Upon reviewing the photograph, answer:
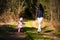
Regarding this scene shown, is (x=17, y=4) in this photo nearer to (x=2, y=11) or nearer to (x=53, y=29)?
(x=2, y=11)

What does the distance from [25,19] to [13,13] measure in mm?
1845

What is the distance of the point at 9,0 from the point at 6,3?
16.6 inches

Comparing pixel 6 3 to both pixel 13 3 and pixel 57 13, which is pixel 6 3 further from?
pixel 57 13

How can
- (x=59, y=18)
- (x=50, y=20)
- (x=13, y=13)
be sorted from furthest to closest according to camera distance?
(x=13, y=13)
(x=50, y=20)
(x=59, y=18)

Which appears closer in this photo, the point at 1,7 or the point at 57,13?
the point at 57,13

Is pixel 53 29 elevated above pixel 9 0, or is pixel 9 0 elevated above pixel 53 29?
pixel 9 0

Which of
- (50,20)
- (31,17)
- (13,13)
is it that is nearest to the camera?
(50,20)

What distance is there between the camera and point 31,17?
28.6 meters

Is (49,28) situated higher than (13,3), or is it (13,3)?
(13,3)

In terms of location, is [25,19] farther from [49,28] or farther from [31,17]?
[49,28]

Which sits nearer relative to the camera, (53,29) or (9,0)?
(53,29)

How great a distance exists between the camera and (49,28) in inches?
881

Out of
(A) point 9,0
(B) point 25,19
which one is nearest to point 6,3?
(A) point 9,0

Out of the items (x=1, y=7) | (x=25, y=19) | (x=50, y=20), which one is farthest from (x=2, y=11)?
(x=50, y=20)
